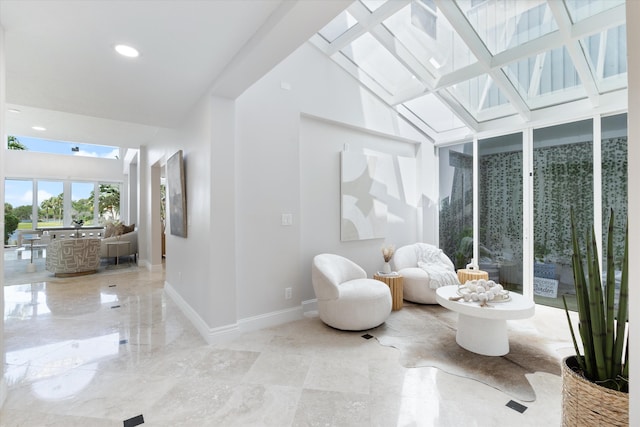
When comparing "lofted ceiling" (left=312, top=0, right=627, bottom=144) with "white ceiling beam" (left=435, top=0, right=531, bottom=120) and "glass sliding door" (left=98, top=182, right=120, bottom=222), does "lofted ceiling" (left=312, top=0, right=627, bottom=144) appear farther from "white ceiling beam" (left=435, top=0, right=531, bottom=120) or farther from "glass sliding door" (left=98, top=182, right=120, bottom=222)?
"glass sliding door" (left=98, top=182, right=120, bottom=222)

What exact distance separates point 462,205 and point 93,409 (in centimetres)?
500

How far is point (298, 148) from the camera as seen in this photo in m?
3.49

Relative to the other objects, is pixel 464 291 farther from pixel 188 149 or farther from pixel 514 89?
pixel 188 149

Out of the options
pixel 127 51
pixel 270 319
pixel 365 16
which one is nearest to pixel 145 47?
pixel 127 51

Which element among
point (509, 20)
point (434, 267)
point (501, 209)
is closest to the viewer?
point (509, 20)

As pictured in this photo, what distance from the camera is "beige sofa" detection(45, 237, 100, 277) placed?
5.46m

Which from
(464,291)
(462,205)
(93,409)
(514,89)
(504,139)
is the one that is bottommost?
(93,409)

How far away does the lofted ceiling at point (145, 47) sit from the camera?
1.77m

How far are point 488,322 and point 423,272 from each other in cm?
143

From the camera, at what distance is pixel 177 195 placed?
3797mm

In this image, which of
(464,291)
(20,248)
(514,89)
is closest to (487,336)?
(464,291)

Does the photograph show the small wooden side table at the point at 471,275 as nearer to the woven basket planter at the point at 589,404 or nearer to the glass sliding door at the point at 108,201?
the woven basket planter at the point at 589,404

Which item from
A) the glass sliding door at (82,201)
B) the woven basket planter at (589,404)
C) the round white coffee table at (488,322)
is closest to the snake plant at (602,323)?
the woven basket planter at (589,404)

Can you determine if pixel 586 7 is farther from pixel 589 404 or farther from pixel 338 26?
pixel 589 404
